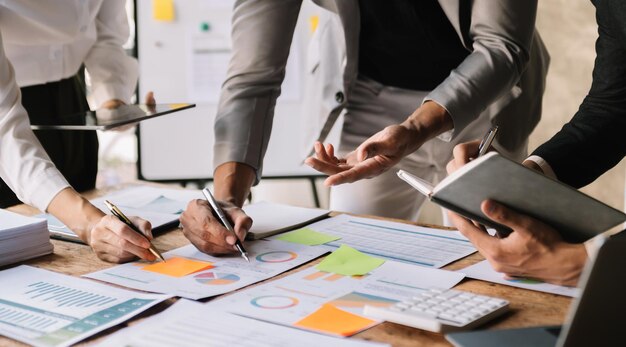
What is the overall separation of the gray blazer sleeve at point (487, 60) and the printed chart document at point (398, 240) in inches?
11.7

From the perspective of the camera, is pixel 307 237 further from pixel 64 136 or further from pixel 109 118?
pixel 64 136

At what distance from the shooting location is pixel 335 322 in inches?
40.2

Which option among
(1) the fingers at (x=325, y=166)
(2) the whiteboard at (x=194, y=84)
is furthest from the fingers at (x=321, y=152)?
(2) the whiteboard at (x=194, y=84)

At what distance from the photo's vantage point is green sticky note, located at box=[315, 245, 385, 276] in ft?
4.09

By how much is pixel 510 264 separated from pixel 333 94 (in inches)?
36.0

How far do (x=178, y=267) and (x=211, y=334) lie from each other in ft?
1.12

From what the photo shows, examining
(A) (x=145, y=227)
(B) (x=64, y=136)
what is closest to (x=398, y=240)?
(A) (x=145, y=227)

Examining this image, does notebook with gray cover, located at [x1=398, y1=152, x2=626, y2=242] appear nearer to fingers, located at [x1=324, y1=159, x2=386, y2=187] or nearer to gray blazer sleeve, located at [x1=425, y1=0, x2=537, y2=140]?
fingers, located at [x1=324, y1=159, x2=386, y2=187]

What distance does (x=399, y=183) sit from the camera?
205 cm

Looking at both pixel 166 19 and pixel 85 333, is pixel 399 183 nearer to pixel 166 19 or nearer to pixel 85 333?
pixel 85 333

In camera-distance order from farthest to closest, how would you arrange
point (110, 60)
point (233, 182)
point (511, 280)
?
point (110, 60), point (233, 182), point (511, 280)

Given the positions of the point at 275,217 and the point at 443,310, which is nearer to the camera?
the point at 443,310

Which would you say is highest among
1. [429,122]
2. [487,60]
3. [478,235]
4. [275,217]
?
[487,60]

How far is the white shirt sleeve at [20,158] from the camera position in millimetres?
1496
